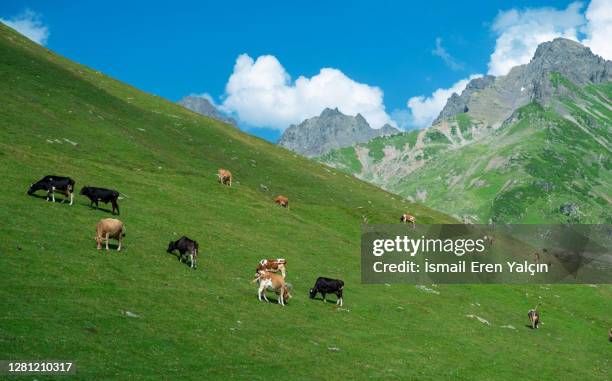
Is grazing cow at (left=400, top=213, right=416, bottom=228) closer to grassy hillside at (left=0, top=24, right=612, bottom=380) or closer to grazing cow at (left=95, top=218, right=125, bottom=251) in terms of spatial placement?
grassy hillside at (left=0, top=24, right=612, bottom=380)

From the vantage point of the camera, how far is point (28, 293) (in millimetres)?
27219

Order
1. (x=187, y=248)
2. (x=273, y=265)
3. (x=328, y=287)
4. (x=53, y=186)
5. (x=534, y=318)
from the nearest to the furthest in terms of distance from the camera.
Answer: (x=187, y=248) < (x=328, y=287) < (x=273, y=265) < (x=53, y=186) < (x=534, y=318)

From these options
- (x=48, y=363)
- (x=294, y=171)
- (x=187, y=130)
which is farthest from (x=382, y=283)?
(x=187, y=130)

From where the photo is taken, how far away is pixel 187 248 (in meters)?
40.2

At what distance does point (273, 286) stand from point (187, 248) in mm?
6941

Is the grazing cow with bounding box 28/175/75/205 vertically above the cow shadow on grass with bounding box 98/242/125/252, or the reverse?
the grazing cow with bounding box 28/175/75/205

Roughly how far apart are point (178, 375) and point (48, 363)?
4.85 m

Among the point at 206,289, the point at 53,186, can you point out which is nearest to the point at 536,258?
the point at 206,289

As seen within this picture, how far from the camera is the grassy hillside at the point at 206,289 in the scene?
85.6 ft

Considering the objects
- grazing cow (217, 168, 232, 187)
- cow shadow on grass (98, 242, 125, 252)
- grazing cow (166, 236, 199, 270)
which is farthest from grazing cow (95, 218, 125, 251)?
grazing cow (217, 168, 232, 187)

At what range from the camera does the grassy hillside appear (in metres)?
26.1

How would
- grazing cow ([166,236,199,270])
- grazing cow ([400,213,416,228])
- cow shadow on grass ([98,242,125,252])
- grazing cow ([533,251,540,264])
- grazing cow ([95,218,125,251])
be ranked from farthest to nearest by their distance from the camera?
1. grazing cow ([400,213,416,228])
2. grazing cow ([533,251,540,264])
3. grazing cow ([166,236,199,270])
4. cow shadow on grass ([98,242,125,252])
5. grazing cow ([95,218,125,251])

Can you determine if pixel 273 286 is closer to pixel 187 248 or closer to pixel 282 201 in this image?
pixel 187 248

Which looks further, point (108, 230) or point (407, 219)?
point (407, 219)
